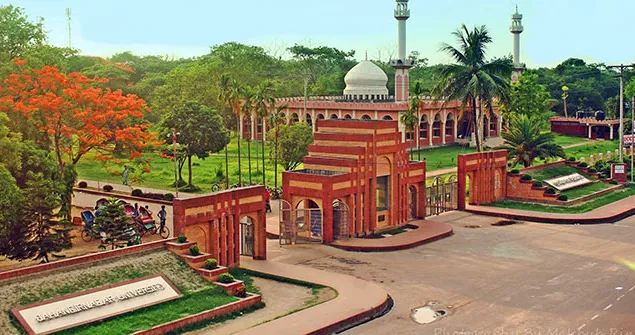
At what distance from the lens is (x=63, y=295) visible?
22.9 metres

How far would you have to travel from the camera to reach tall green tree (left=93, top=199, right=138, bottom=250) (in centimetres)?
3156

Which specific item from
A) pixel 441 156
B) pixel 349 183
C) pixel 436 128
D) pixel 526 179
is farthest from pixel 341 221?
pixel 436 128

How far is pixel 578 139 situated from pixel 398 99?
23982 mm

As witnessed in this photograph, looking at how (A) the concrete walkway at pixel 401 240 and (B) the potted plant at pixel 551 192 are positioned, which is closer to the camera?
(A) the concrete walkway at pixel 401 240

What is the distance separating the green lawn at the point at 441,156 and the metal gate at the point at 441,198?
1576 cm

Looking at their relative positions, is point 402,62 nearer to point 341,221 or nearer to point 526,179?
point 526,179

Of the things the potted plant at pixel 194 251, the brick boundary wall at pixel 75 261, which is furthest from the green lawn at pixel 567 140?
the brick boundary wall at pixel 75 261

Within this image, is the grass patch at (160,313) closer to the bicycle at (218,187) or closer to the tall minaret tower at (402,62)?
the bicycle at (218,187)

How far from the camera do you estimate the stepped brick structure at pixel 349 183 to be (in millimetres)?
36094

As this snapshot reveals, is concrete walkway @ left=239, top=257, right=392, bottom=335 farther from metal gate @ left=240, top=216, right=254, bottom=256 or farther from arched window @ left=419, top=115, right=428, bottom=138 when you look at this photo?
arched window @ left=419, top=115, right=428, bottom=138

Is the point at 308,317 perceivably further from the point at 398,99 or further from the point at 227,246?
the point at 398,99

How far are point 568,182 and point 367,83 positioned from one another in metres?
32.2

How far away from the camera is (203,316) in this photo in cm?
2367

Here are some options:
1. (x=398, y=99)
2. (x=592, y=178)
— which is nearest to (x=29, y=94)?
(x=592, y=178)
